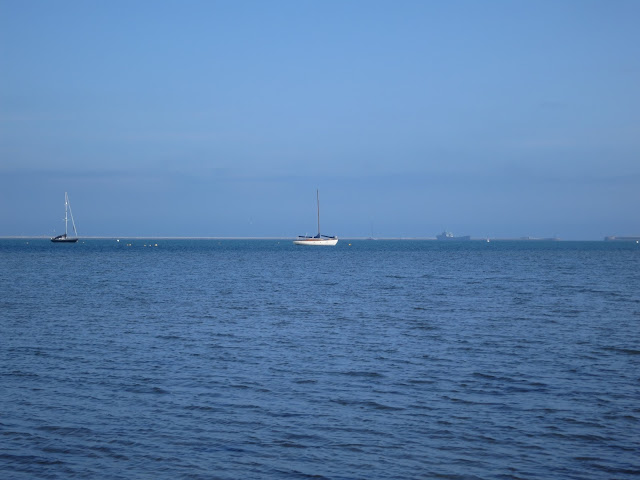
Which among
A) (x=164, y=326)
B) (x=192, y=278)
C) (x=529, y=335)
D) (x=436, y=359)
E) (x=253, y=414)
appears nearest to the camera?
(x=253, y=414)

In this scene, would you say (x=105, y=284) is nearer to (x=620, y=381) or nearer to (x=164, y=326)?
(x=164, y=326)

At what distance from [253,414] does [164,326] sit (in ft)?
58.3

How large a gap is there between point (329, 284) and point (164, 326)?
113ft

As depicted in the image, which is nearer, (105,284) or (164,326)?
(164,326)

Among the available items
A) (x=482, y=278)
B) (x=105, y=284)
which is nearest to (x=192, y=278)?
(x=105, y=284)

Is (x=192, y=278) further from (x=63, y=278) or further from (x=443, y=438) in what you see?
(x=443, y=438)

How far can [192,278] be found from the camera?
7494 centimetres

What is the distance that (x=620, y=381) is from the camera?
2195 cm

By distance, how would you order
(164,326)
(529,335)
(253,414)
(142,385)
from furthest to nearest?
(164,326)
(529,335)
(142,385)
(253,414)

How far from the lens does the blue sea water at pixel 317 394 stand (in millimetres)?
14430

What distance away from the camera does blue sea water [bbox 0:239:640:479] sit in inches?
568

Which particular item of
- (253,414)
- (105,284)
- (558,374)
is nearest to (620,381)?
(558,374)

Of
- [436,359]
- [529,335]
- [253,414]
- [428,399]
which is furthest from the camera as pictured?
[529,335]

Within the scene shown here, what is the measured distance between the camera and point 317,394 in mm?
20031
